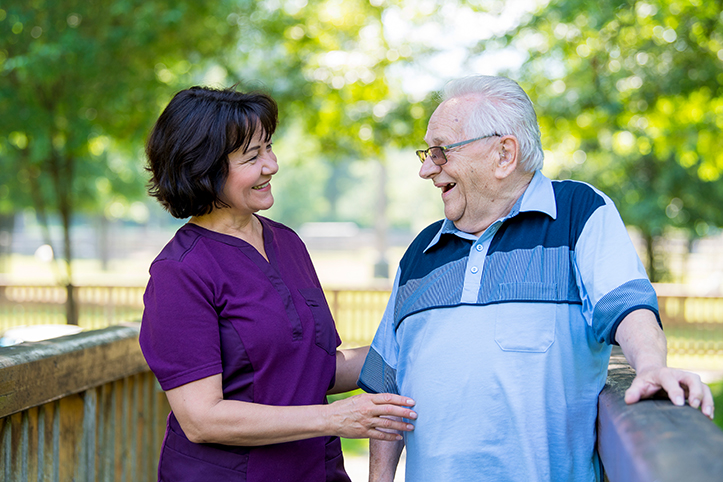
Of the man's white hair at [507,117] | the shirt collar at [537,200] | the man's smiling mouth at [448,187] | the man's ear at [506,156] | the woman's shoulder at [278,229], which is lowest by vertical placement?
the woman's shoulder at [278,229]

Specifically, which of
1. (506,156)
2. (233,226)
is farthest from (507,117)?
(233,226)

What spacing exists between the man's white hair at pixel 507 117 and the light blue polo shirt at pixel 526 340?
131 mm

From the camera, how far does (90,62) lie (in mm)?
6688

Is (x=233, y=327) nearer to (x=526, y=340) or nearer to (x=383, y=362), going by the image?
(x=383, y=362)

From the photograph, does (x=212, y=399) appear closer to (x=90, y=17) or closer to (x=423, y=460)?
(x=423, y=460)

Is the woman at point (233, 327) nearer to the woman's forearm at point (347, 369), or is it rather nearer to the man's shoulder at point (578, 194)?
the woman's forearm at point (347, 369)

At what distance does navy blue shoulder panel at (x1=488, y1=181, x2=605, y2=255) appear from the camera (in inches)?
73.6

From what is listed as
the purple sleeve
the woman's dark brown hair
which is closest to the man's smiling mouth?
the woman's dark brown hair

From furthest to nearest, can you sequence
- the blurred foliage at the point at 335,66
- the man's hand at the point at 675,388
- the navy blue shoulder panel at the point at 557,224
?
the blurred foliage at the point at 335,66 → the navy blue shoulder panel at the point at 557,224 → the man's hand at the point at 675,388

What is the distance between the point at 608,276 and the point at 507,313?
29cm

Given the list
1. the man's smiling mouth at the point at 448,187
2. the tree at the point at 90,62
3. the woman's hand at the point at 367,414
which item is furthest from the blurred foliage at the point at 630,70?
the woman's hand at the point at 367,414

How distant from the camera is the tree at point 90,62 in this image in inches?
262

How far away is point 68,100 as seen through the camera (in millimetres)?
7738

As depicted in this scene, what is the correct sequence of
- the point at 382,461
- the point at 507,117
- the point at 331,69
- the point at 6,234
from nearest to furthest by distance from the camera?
the point at 507,117 < the point at 382,461 < the point at 331,69 < the point at 6,234
